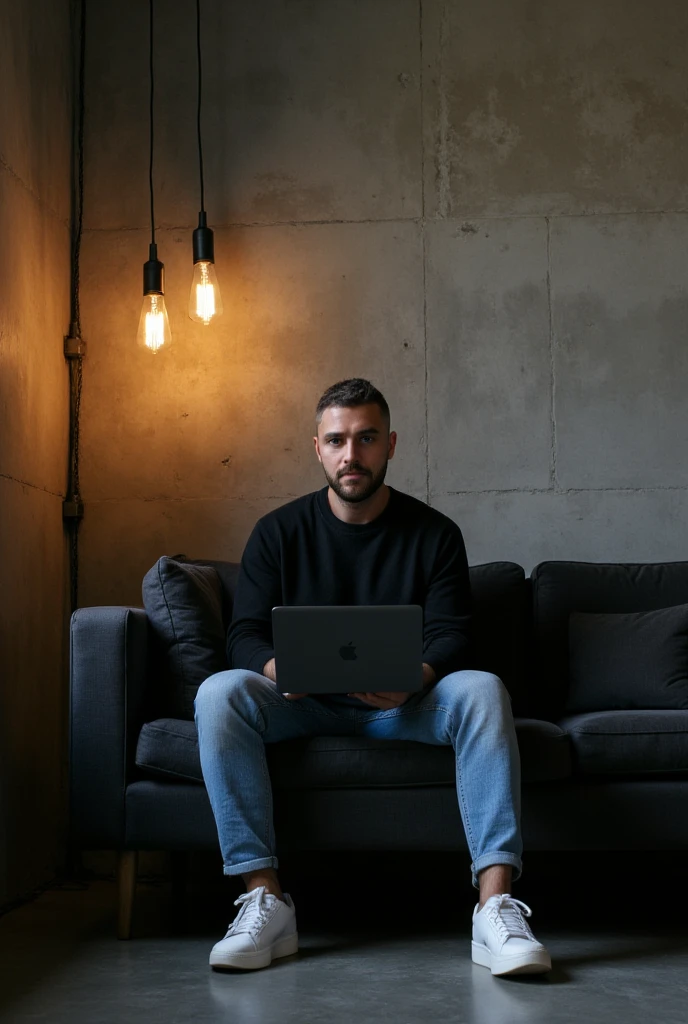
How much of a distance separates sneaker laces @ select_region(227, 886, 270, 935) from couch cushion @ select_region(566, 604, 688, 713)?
3.85 ft

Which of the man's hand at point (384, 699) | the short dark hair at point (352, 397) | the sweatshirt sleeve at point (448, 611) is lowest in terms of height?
the man's hand at point (384, 699)

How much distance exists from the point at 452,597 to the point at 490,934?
0.83m

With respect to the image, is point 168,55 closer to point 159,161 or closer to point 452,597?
point 159,161

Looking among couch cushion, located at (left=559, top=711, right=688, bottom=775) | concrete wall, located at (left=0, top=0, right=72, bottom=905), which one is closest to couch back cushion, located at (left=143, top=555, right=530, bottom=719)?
couch cushion, located at (left=559, top=711, right=688, bottom=775)

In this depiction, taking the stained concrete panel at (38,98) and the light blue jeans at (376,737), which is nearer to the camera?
the light blue jeans at (376,737)

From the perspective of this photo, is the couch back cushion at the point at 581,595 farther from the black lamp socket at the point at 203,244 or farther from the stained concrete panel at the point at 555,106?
the black lamp socket at the point at 203,244

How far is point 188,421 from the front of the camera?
377 cm

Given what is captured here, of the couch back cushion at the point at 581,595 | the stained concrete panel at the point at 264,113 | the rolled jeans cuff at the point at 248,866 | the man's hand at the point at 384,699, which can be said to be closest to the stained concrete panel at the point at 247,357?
the stained concrete panel at the point at 264,113

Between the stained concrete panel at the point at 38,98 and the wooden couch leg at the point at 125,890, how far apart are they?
1.76m

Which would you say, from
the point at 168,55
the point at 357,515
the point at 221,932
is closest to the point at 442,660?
the point at 357,515

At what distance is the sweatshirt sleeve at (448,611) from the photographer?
8.61ft

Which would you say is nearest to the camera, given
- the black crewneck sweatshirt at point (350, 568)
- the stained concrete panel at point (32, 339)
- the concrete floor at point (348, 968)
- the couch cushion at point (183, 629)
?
the concrete floor at point (348, 968)

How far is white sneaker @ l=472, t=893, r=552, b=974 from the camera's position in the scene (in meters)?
2.14

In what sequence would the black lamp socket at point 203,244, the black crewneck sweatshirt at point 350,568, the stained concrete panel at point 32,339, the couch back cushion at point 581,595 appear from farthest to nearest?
→ the black lamp socket at point 203,244
the couch back cushion at point 581,595
the stained concrete panel at point 32,339
the black crewneck sweatshirt at point 350,568
